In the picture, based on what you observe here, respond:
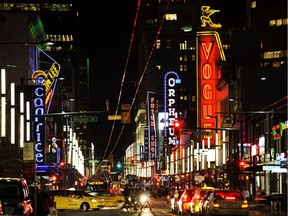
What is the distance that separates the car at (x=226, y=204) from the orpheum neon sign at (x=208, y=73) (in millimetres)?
57362

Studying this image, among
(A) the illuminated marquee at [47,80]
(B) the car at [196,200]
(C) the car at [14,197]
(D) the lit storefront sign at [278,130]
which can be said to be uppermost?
(A) the illuminated marquee at [47,80]

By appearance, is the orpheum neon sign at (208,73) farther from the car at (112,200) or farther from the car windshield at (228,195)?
the car windshield at (228,195)

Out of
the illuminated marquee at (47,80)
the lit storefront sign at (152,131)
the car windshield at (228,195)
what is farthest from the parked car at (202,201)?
the lit storefront sign at (152,131)

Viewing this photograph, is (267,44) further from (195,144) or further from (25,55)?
(25,55)

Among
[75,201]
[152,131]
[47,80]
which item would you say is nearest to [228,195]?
[75,201]

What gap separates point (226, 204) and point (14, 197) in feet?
43.7

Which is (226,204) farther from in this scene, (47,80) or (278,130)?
(47,80)

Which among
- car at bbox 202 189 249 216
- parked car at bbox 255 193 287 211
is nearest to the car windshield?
car at bbox 202 189 249 216

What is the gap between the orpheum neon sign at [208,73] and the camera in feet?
308

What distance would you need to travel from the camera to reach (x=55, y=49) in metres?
186

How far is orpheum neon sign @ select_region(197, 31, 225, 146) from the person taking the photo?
9388 centimetres

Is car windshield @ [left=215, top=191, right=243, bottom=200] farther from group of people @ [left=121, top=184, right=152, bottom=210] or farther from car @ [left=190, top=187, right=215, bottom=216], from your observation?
group of people @ [left=121, top=184, right=152, bottom=210]

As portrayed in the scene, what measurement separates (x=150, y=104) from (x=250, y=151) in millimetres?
103973

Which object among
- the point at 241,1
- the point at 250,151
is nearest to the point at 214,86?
the point at 250,151
